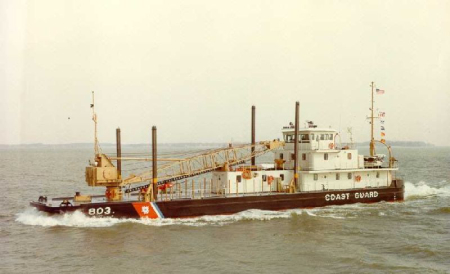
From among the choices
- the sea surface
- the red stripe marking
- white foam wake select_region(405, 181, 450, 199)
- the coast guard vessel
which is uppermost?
the coast guard vessel

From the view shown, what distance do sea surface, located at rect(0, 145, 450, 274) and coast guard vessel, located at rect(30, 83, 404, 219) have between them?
0.83 m

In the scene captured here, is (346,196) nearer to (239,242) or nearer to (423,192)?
(239,242)

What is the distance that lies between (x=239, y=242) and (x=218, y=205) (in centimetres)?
636

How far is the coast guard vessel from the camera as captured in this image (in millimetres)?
31312

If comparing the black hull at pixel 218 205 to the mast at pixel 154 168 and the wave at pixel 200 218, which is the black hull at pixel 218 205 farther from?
the mast at pixel 154 168

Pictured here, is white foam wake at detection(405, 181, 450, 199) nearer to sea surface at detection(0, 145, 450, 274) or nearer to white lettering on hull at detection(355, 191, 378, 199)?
white lettering on hull at detection(355, 191, 378, 199)

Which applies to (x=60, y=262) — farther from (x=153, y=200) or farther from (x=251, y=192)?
(x=251, y=192)

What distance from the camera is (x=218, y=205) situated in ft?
108

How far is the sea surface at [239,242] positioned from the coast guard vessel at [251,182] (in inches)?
32.6

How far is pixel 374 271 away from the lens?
21.6m

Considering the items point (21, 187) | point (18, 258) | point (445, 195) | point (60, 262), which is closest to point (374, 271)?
point (60, 262)

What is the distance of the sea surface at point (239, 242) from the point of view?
73.5ft

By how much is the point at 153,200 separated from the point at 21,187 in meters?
33.9

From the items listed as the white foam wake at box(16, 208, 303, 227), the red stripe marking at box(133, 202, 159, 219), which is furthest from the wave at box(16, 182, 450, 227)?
the red stripe marking at box(133, 202, 159, 219)
